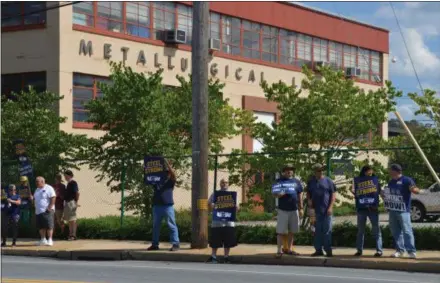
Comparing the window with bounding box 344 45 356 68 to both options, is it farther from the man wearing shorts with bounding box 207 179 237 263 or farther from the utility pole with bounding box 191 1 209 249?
the man wearing shorts with bounding box 207 179 237 263

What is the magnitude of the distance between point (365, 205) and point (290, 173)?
161 centimetres

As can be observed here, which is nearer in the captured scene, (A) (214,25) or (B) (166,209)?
(B) (166,209)

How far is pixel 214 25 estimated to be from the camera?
40.1 metres

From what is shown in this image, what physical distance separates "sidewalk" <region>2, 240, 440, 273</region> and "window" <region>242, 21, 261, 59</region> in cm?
2072

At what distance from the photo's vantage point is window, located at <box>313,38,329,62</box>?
46.0m

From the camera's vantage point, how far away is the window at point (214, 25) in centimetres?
3978

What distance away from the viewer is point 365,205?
1764 cm

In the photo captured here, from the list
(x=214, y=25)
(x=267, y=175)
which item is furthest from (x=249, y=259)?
(x=214, y=25)

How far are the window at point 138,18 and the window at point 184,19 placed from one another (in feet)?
6.51

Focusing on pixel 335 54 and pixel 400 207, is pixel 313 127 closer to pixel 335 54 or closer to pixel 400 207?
pixel 400 207

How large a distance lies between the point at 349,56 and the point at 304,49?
3892mm

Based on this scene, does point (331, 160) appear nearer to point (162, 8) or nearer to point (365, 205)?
point (365, 205)

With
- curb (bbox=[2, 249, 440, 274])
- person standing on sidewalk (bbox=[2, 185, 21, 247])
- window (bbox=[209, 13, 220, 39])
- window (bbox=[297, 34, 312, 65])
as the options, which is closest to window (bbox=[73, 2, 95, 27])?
window (bbox=[209, 13, 220, 39])

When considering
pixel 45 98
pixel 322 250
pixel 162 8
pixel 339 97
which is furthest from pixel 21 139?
pixel 162 8
